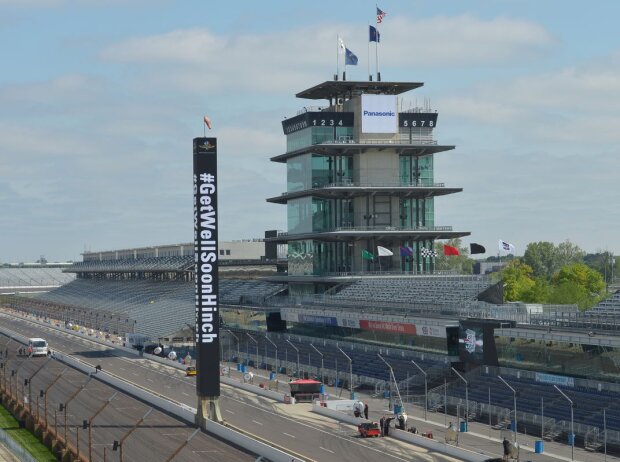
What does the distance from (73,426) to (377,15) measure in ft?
208

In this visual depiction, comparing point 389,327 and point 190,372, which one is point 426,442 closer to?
point 389,327

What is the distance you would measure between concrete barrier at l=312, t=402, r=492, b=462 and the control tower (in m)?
42.5

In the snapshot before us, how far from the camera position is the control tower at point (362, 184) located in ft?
383

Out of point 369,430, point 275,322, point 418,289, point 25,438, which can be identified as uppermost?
point 418,289

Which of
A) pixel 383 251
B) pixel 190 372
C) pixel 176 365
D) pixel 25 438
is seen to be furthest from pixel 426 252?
pixel 25 438

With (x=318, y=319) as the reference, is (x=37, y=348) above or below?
below

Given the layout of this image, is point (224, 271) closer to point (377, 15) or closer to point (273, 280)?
point (273, 280)

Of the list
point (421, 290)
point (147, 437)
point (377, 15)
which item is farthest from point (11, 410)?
point (377, 15)

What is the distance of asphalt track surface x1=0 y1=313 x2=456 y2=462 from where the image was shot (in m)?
60.6

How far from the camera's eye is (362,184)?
383 ft

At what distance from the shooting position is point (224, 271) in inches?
7023

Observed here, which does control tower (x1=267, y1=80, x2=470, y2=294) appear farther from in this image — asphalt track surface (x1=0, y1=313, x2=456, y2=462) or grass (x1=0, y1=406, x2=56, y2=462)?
grass (x1=0, y1=406, x2=56, y2=462)

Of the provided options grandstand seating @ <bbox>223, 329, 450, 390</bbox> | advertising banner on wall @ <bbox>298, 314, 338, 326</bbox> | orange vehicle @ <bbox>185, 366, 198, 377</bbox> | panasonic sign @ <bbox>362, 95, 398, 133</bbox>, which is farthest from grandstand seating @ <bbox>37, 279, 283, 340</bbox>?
orange vehicle @ <bbox>185, 366, 198, 377</bbox>

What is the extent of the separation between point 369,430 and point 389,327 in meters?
27.3
